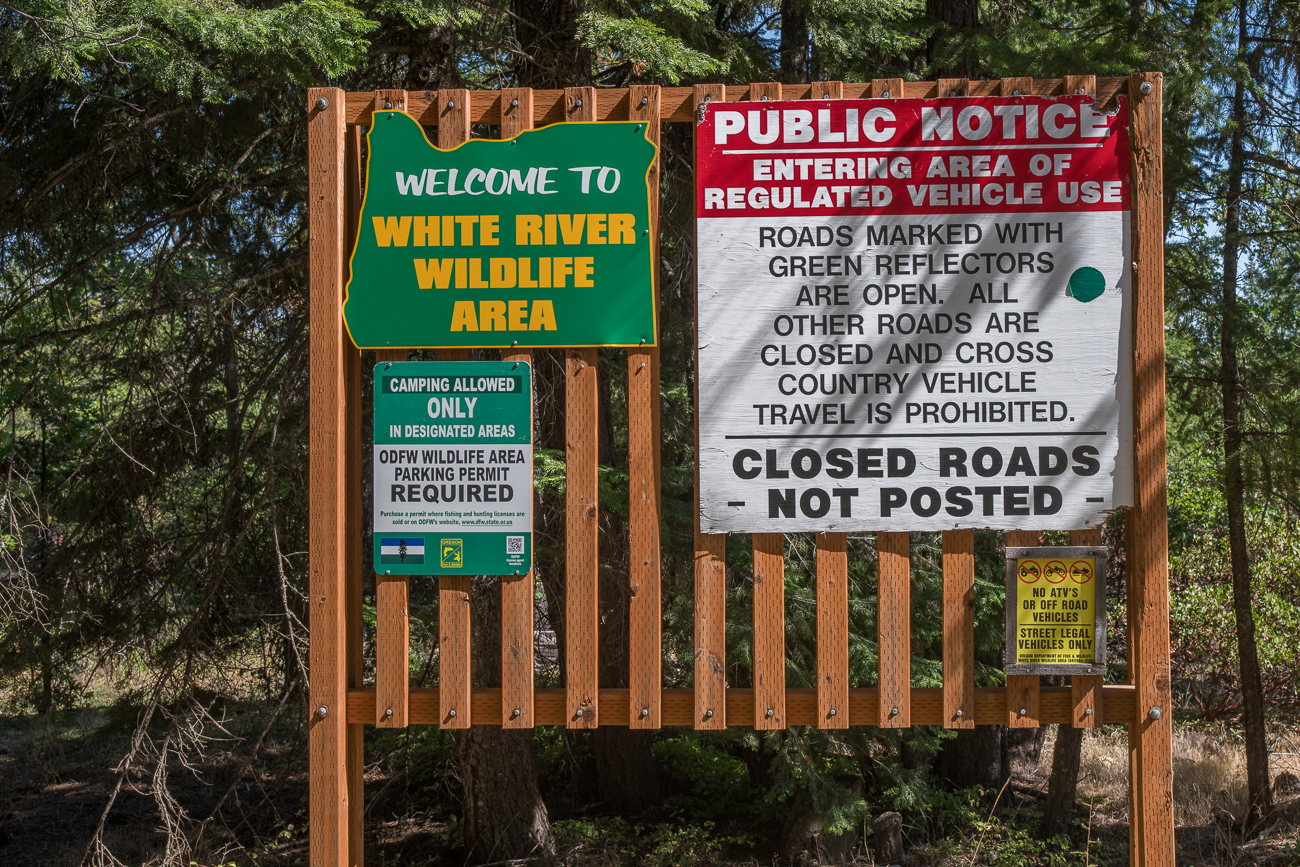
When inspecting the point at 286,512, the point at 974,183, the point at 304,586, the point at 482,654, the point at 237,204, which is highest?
the point at 237,204

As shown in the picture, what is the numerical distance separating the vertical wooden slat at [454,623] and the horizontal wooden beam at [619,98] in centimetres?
6

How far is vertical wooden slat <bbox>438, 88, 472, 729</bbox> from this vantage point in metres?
3.23

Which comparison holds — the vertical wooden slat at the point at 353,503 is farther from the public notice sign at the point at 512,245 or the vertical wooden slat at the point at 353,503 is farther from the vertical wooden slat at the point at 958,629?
the vertical wooden slat at the point at 958,629

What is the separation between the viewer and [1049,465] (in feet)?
10.2

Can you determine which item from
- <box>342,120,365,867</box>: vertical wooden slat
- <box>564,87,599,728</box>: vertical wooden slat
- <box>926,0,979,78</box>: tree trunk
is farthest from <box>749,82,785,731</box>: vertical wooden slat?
<box>926,0,979,78</box>: tree trunk

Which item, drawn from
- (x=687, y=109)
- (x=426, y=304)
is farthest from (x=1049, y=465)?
(x=426, y=304)

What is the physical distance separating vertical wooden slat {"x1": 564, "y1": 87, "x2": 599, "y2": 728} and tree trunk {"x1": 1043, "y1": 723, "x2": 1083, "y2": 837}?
16.2 ft

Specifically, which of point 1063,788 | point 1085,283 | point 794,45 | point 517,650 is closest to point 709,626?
point 517,650

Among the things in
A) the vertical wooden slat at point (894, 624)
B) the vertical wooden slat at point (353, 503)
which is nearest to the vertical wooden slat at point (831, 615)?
the vertical wooden slat at point (894, 624)

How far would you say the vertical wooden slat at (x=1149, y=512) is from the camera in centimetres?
312

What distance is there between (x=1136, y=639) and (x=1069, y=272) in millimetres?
1281

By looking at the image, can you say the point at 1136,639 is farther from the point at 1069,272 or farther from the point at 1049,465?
the point at 1069,272

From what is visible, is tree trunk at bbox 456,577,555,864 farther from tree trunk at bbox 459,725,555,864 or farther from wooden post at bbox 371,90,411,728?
wooden post at bbox 371,90,411,728

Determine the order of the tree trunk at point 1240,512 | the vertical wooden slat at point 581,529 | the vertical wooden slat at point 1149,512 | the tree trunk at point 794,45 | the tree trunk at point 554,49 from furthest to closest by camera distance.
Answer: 1. the tree trunk at point 794,45
2. the tree trunk at point 1240,512
3. the tree trunk at point 554,49
4. the vertical wooden slat at point 581,529
5. the vertical wooden slat at point 1149,512
